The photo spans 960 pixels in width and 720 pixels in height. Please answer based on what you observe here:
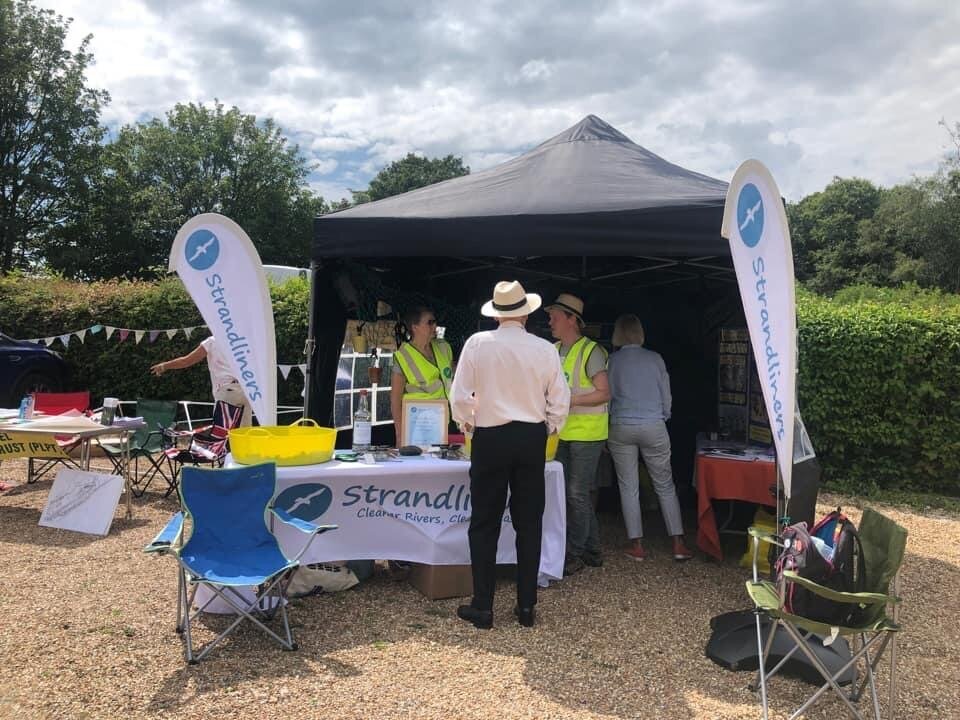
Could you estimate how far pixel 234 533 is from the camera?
3074 millimetres

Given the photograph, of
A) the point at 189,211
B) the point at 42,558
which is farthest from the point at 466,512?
the point at 189,211

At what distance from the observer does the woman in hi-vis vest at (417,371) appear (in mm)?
3990

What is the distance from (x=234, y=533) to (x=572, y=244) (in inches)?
87.1

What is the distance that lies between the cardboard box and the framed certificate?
0.72m

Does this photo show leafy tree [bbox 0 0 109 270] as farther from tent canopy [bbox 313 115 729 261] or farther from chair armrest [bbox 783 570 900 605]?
chair armrest [bbox 783 570 900 605]

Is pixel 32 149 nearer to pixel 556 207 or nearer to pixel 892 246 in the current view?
pixel 556 207

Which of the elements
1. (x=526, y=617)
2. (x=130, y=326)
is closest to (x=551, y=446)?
(x=526, y=617)

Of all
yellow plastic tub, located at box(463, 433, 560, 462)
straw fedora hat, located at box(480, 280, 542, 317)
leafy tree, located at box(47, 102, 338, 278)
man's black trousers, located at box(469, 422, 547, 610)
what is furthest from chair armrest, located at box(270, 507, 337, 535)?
leafy tree, located at box(47, 102, 338, 278)

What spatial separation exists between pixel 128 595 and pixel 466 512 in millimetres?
1740

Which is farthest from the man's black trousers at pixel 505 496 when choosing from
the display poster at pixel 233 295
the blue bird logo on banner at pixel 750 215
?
the display poster at pixel 233 295

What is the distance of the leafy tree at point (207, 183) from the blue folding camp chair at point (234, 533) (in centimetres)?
2466

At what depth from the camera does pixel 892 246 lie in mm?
31938

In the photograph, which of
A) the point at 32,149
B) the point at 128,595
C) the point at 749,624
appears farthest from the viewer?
the point at 32,149

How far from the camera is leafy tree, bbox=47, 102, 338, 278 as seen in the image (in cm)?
2555
